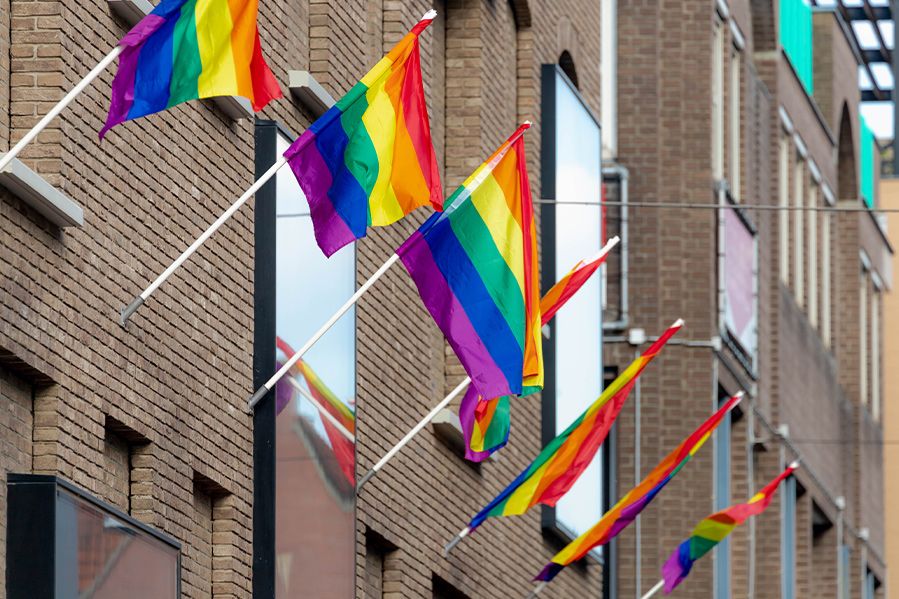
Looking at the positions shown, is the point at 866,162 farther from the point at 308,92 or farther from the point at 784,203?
the point at 308,92

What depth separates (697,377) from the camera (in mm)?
37156

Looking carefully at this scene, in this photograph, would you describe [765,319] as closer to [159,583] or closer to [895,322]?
[895,322]

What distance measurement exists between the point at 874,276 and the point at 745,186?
14242 mm

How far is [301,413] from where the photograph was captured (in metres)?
19.5

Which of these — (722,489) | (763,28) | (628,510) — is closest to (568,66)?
(628,510)

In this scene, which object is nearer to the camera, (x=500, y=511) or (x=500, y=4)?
(x=500, y=511)

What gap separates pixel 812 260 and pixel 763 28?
5746mm

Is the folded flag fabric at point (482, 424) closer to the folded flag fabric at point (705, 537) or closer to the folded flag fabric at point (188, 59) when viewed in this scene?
the folded flag fabric at point (705, 537)

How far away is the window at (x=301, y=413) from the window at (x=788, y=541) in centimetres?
2296

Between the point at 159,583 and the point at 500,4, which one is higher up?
the point at 500,4

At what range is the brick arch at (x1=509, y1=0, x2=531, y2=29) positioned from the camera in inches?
1097

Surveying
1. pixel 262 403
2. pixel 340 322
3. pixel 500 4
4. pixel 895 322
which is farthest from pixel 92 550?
pixel 895 322

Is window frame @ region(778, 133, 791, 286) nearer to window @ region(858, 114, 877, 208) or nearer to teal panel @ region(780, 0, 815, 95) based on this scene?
teal panel @ region(780, 0, 815, 95)

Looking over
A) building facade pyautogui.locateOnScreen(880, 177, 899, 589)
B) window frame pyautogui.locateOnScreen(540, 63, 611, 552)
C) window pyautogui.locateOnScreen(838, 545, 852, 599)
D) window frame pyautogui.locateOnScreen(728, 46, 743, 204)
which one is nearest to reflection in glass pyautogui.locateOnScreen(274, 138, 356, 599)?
window frame pyautogui.locateOnScreen(540, 63, 611, 552)
